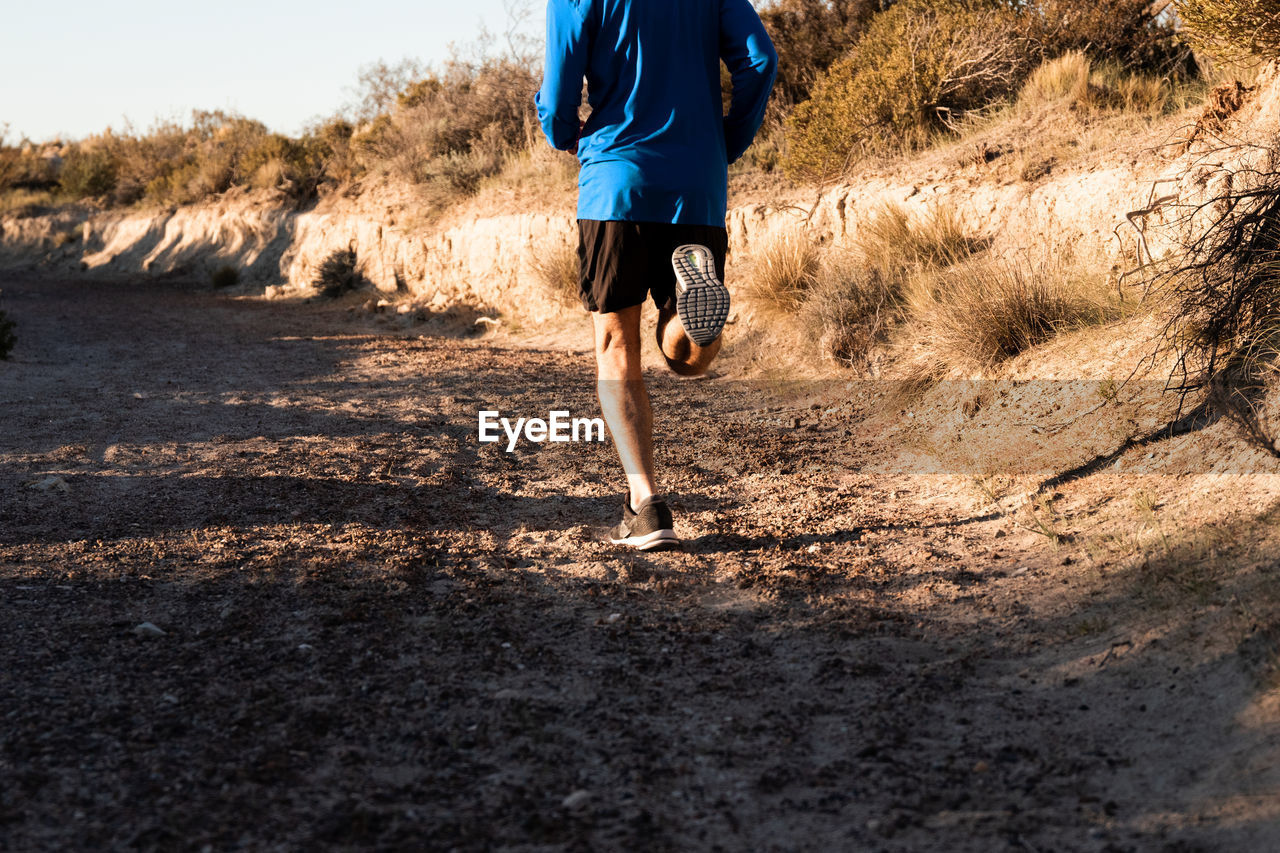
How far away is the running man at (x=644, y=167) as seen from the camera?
3.43m

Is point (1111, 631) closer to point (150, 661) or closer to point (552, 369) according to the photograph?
point (150, 661)

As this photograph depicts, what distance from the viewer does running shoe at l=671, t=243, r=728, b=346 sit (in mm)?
3359

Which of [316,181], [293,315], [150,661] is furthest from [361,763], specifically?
[316,181]

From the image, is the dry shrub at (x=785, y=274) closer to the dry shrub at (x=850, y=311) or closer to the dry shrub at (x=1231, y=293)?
the dry shrub at (x=850, y=311)

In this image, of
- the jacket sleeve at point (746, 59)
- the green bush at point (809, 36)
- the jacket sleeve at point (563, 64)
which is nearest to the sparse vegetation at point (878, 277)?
the jacket sleeve at point (746, 59)

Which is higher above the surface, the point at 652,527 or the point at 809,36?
the point at 809,36

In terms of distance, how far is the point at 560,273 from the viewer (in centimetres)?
1045

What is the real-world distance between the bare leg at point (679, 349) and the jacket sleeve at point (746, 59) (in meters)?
0.70

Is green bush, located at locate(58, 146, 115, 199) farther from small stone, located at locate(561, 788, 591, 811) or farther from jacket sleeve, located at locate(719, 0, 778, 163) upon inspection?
small stone, located at locate(561, 788, 591, 811)

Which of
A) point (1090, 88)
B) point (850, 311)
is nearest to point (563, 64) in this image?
point (850, 311)

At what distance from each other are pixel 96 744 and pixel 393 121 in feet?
51.1

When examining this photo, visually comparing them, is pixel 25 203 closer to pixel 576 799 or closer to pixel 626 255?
pixel 626 255

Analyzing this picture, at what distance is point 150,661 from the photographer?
265 cm

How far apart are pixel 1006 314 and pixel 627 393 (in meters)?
2.67
